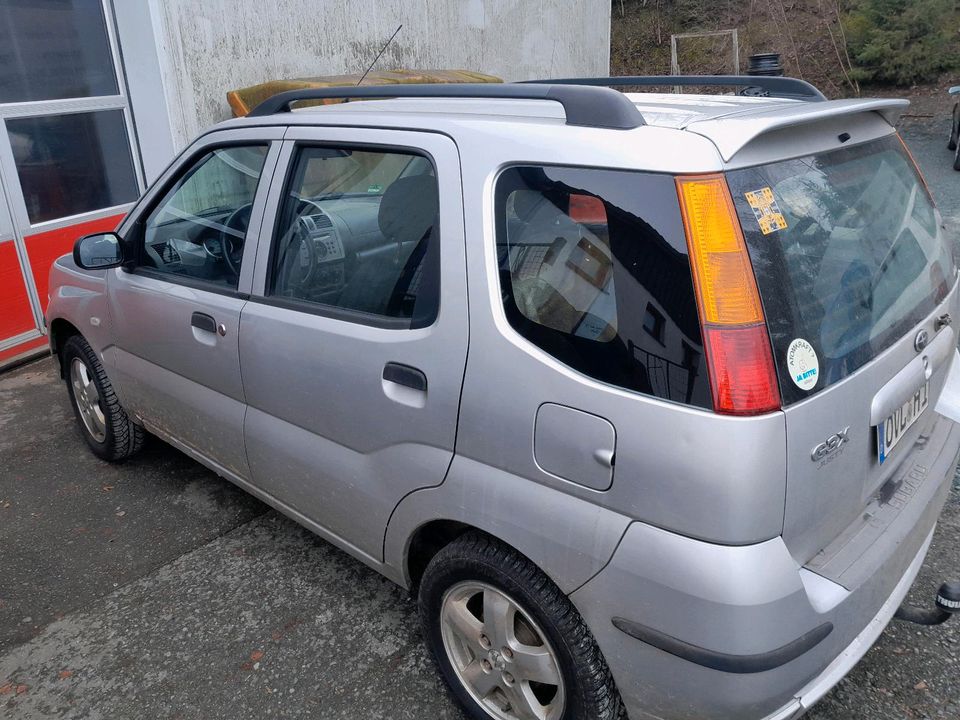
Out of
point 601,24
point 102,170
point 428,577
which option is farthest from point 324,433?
point 601,24

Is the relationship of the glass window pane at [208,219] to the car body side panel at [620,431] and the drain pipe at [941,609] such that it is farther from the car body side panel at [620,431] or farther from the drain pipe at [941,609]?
the drain pipe at [941,609]

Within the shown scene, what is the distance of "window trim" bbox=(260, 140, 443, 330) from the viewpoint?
6.81ft

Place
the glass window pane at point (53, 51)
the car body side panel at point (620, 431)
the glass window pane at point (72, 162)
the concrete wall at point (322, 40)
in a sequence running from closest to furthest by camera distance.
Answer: the car body side panel at point (620, 431) < the glass window pane at point (53, 51) < the glass window pane at point (72, 162) < the concrete wall at point (322, 40)

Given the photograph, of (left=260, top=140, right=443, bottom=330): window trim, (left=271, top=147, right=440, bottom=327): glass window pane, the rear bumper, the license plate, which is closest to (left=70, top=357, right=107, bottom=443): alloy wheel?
(left=260, top=140, right=443, bottom=330): window trim

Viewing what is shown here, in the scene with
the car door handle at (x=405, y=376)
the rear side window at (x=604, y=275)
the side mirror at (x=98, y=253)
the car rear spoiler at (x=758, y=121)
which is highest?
the car rear spoiler at (x=758, y=121)

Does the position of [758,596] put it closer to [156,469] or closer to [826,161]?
[826,161]

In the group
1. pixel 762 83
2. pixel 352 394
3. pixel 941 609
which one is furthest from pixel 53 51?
pixel 941 609

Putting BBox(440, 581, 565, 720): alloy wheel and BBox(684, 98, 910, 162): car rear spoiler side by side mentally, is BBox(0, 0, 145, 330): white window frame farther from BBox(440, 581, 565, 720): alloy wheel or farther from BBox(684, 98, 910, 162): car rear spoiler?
BBox(684, 98, 910, 162): car rear spoiler

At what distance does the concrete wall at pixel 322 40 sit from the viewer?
603 cm

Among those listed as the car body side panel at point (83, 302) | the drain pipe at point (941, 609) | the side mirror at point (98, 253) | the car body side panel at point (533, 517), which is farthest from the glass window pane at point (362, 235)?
the drain pipe at point (941, 609)

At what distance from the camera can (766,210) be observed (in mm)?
1662

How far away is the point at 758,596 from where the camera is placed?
5.17ft

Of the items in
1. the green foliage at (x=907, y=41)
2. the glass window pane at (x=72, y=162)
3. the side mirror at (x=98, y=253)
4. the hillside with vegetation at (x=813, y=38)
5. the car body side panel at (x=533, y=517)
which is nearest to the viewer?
the car body side panel at (x=533, y=517)

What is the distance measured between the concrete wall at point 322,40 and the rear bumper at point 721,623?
563 centimetres
